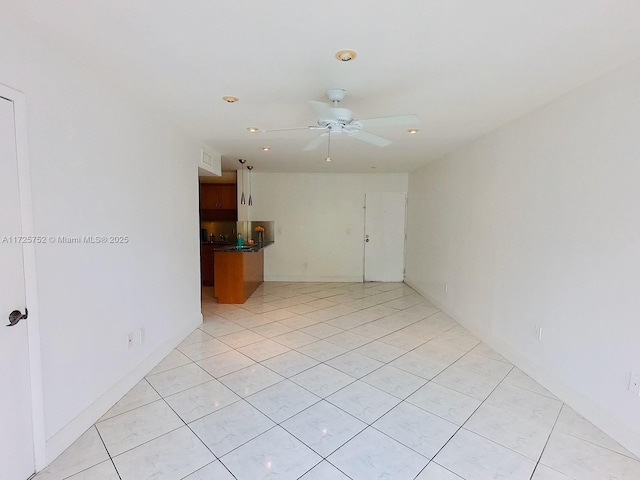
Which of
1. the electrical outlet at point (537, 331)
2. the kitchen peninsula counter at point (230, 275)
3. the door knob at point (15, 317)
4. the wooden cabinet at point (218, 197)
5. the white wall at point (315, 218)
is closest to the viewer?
the door knob at point (15, 317)

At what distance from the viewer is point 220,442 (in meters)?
1.92

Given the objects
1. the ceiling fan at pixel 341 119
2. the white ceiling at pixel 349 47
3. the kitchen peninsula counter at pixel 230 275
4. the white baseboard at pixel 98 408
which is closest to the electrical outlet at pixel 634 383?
the white ceiling at pixel 349 47

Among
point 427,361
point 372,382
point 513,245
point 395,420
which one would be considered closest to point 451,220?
point 513,245

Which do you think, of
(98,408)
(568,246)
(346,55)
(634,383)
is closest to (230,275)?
(98,408)

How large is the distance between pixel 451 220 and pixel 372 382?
2.75 metres

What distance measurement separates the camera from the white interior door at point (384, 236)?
6.61m

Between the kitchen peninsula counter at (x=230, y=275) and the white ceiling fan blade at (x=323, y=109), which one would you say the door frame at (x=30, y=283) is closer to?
the white ceiling fan blade at (x=323, y=109)

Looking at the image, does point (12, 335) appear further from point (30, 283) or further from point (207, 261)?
point (207, 261)

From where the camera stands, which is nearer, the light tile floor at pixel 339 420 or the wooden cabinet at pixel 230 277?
the light tile floor at pixel 339 420

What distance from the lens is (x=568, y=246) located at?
2354 mm

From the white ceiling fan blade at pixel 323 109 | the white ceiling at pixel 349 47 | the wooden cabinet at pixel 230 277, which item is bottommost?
the wooden cabinet at pixel 230 277

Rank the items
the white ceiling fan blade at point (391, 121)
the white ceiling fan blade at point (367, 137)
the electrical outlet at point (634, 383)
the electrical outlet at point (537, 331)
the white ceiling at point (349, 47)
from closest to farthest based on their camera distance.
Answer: the white ceiling at point (349, 47)
the electrical outlet at point (634, 383)
the white ceiling fan blade at point (391, 121)
the white ceiling fan blade at point (367, 137)
the electrical outlet at point (537, 331)

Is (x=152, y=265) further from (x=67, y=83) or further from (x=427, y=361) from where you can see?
(x=427, y=361)

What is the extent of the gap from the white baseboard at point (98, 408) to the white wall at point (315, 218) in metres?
3.79
